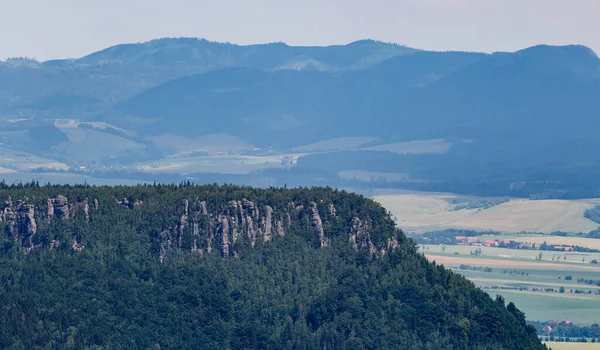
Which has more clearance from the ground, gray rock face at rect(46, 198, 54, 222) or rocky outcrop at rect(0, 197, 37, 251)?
gray rock face at rect(46, 198, 54, 222)

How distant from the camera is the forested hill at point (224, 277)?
140 metres

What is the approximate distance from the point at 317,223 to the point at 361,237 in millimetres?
4087

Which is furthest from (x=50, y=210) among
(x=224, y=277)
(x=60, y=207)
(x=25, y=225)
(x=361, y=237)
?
(x=361, y=237)

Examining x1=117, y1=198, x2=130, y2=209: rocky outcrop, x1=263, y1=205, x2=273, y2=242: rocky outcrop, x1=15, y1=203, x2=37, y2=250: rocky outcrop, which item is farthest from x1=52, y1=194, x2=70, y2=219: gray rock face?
x1=263, y1=205, x2=273, y2=242: rocky outcrop

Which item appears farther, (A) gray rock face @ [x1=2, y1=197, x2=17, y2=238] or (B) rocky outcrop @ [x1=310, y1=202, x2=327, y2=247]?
(B) rocky outcrop @ [x1=310, y1=202, x2=327, y2=247]

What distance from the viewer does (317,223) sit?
523ft

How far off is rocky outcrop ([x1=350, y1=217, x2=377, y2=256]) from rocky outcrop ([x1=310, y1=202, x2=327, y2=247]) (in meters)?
2.42

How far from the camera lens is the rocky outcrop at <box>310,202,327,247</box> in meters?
159

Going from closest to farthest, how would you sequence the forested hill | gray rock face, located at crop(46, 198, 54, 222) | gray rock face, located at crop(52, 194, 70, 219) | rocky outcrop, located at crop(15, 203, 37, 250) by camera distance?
the forested hill → rocky outcrop, located at crop(15, 203, 37, 250) → gray rock face, located at crop(46, 198, 54, 222) → gray rock face, located at crop(52, 194, 70, 219)

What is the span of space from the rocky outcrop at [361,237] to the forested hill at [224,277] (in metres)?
0.12

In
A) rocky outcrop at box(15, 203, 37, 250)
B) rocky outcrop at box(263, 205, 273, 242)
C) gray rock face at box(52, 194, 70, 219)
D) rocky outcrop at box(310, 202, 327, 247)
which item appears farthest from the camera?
rocky outcrop at box(310, 202, 327, 247)

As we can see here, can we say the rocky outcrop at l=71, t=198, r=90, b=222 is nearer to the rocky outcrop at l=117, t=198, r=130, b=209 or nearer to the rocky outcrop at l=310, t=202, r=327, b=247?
the rocky outcrop at l=117, t=198, r=130, b=209

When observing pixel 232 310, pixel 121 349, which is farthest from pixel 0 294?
pixel 232 310

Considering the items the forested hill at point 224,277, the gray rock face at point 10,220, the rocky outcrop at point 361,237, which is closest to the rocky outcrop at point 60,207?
the forested hill at point 224,277
